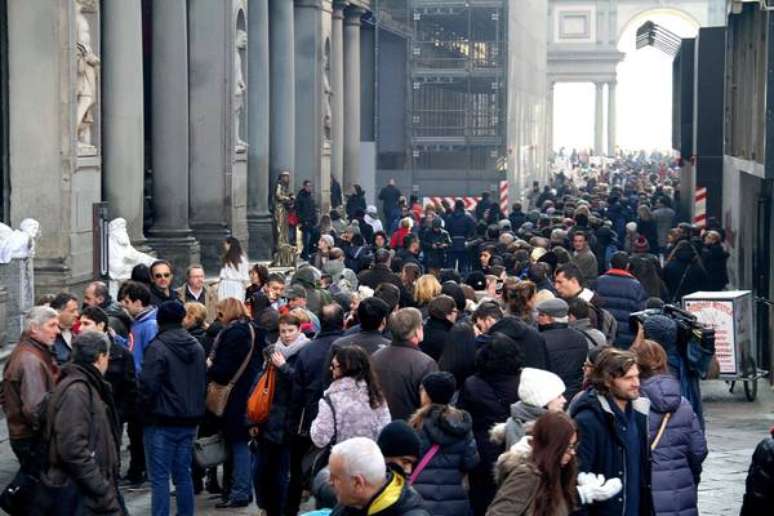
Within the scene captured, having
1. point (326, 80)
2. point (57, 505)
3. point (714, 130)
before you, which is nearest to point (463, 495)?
point (57, 505)

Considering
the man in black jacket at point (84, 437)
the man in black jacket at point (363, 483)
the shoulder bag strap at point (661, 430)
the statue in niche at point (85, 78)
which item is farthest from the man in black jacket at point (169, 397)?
the statue in niche at point (85, 78)

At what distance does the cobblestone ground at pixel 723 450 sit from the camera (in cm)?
1344

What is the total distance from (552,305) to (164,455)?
8.37ft

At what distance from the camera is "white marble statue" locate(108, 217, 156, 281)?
66.7ft

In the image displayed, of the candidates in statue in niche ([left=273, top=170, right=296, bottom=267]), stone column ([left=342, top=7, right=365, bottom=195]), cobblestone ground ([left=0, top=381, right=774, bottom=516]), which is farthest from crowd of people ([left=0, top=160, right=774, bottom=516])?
stone column ([left=342, top=7, right=365, bottom=195])

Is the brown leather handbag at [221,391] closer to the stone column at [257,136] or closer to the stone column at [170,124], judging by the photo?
the stone column at [170,124]

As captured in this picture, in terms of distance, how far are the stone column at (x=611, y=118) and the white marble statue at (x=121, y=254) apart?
85.0 m

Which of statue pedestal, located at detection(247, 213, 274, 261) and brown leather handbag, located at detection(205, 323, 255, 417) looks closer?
brown leather handbag, located at detection(205, 323, 255, 417)

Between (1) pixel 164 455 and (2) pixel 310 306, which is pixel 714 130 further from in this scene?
(1) pixel 164 455

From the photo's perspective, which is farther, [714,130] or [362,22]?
[362,22]

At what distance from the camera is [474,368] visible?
11594 millimetres

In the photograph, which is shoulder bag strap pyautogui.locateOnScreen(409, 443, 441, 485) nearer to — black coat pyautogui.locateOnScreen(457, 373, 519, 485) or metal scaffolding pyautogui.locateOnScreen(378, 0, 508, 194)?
black coat pyautogui.locateOnScreen(457, 373, 519, 485)

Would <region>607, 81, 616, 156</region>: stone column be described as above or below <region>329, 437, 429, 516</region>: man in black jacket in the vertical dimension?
above

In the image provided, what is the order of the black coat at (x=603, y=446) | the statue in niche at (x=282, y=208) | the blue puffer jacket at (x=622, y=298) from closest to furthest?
the black coat at (x=603, y=446), the blue puffer jacket at (x=622, y=298), the statue in niche at (x=282, y=208)
